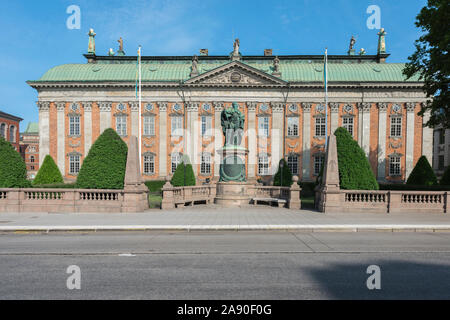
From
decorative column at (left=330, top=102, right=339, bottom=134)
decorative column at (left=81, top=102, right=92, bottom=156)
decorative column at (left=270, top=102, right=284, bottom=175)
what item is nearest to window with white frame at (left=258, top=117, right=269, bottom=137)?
decorative column at (left=270, top=102, right=284, bottom=175)

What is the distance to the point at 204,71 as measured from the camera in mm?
43688

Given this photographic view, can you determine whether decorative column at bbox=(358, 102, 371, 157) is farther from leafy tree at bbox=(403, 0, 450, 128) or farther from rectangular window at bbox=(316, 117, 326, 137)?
leafy tree at bbox=(403, 0, 450, 128)

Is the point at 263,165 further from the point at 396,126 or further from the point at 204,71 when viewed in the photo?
the point at 396,126

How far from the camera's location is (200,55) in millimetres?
47062

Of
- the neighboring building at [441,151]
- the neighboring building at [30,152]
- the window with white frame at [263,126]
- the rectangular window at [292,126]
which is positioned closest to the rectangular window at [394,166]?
the rectangular window at [292,126]

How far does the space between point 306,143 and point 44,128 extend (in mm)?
38277

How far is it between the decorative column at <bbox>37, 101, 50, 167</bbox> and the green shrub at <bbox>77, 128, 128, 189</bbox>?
31986 millimetres

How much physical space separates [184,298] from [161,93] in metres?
40.4

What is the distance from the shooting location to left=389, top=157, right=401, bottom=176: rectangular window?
42062 millimetres

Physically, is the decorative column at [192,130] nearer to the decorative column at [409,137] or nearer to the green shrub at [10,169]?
the green shrub at [10,169]

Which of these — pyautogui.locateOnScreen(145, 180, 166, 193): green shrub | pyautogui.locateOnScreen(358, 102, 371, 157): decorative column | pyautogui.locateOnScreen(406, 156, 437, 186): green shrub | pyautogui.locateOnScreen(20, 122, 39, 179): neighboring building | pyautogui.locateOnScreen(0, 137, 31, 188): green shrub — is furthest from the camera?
pyautogui.locateOnScreen(20, 122, 39, 179): neighboring building

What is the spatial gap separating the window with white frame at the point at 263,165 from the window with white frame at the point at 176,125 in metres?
12.4

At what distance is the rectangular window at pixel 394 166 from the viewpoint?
42.1m

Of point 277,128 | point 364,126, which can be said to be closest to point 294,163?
point 277,128
